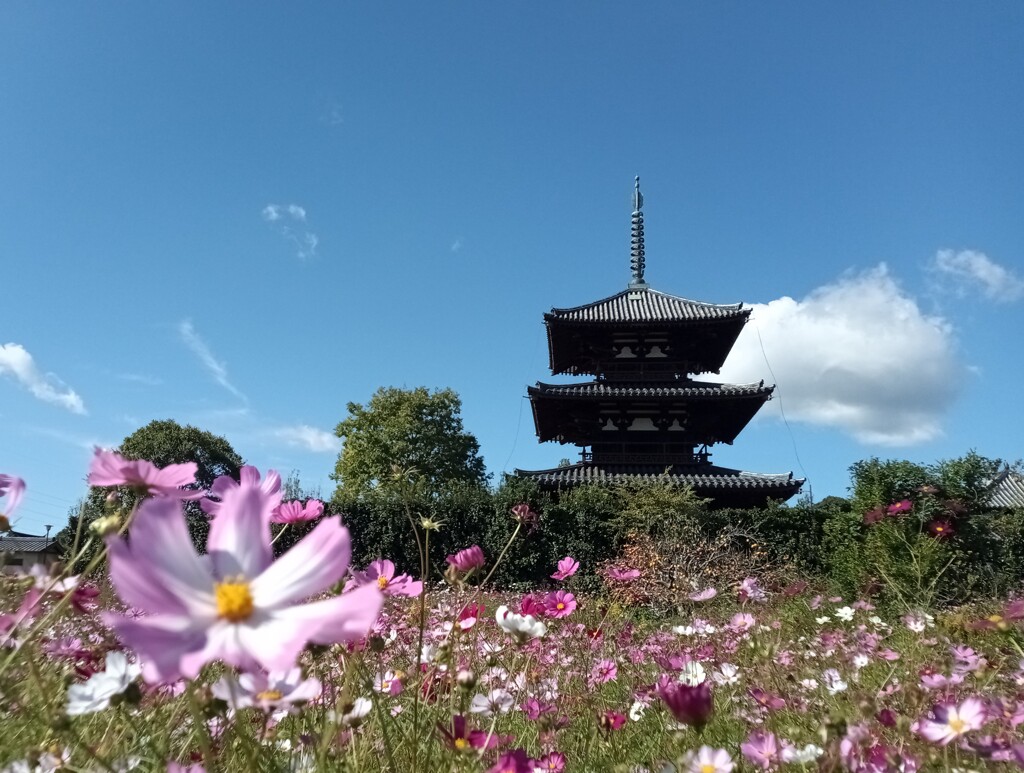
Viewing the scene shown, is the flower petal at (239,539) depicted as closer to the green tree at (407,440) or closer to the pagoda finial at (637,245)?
the pagoda finial at (637,245)

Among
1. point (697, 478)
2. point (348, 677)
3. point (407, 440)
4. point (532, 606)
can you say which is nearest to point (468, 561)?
point (532, 606)

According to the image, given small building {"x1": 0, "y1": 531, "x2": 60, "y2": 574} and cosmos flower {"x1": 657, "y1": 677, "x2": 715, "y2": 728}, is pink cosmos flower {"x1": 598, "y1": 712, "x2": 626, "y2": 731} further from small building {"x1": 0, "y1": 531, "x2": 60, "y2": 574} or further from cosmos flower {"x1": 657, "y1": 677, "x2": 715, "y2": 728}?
small building {"x1": 0, "y1": 531, "x2": 60, "y2": 574}

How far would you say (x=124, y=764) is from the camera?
943 millimetres

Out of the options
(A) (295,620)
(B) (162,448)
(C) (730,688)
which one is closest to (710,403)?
(C) (730,688)

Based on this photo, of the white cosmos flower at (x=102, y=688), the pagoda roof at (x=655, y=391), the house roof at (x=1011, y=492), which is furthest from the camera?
the house roof at (x=1011, y=492)

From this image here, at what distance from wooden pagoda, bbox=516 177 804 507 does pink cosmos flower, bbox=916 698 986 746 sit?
11.3 m

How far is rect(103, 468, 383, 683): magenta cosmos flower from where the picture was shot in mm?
433

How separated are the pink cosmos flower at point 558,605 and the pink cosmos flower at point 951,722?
2.08 ft

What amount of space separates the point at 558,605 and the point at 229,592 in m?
1.11

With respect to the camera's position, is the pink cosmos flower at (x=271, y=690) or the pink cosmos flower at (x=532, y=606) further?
the pink cosmos flower at (x=532, y=606)

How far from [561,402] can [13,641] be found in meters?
13.3

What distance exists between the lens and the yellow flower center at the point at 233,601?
483 millimetres

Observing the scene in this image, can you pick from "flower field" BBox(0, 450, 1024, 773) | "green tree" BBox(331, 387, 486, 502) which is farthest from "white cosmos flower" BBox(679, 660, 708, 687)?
"green tree" BBox(331, 387, 486, 502)

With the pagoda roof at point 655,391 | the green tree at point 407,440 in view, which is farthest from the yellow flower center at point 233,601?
the green tree at point 407,440
